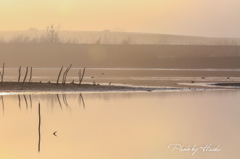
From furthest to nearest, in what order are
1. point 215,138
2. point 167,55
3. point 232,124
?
point 167,55 → point 232,124 → point 215,138

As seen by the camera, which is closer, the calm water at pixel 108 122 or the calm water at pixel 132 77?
the calm water at pixel 108 122

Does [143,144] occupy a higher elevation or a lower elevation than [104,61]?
lower

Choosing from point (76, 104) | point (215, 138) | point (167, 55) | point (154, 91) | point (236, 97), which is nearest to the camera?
point (215, 138)

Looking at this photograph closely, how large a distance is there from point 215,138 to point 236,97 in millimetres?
16889

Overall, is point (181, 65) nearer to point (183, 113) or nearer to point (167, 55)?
point (167, 55)

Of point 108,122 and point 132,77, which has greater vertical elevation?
point 132,77

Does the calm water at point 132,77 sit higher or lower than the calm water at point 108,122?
higher

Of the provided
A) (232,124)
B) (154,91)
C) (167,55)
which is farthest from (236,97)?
(167,55)

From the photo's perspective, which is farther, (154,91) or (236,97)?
(154,91)

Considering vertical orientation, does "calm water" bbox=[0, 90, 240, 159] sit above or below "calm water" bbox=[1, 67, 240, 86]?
below

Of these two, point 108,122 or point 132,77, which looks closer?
point 108,122

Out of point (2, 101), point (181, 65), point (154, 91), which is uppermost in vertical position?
point (181, 65)

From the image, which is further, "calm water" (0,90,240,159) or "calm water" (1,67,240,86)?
"calm water" (1,67,240,86)

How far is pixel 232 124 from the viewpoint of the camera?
23.8 m
